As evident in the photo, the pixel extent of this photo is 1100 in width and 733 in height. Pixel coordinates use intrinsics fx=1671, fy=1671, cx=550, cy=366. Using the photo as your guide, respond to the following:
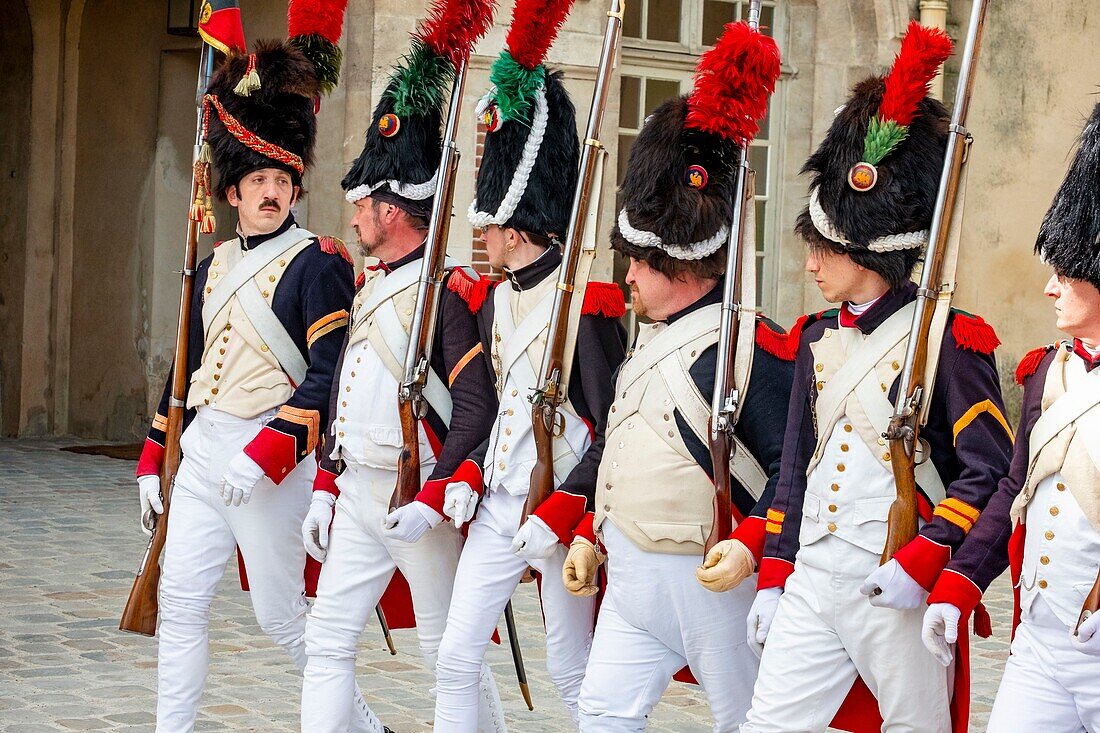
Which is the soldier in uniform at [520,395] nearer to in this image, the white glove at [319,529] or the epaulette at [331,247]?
the white glove at [319,529]

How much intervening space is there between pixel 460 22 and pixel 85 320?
330 inches

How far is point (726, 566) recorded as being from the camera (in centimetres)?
352

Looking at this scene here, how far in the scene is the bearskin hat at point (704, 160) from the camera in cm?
371

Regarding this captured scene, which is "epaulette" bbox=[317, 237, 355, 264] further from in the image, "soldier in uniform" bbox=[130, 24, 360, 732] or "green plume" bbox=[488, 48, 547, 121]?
"green plume" bbox=[488, 48, 547, 121]

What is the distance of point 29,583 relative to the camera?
7.10 m

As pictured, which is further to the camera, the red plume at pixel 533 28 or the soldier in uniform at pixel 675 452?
the red plume at pixel 533 28

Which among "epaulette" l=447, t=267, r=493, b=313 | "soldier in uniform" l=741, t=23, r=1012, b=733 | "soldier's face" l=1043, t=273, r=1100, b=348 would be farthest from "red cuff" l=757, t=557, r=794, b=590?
"epaulette" l=447, t=267, r=493, b=313

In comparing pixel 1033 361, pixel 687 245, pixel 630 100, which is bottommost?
pixel 1033 361

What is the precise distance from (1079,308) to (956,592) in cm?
58

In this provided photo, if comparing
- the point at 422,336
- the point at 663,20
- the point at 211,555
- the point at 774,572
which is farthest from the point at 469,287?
the point at 663,20

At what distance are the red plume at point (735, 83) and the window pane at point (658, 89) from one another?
699cm

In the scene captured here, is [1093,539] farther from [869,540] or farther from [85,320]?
[85,320]

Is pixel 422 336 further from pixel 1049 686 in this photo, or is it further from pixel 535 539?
pixel 1049 686

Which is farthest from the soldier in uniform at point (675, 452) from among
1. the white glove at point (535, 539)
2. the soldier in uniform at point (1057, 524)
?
the soldier in uniform at point (1057, 524)
